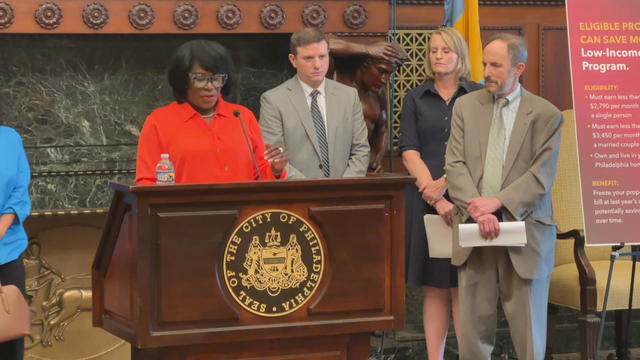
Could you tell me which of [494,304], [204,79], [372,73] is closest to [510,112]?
[494,304]

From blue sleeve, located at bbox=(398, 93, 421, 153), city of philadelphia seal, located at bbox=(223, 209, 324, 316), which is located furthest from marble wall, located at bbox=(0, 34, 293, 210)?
city of philadelphia seal, located at bbox=(223, 209, 324, 316)

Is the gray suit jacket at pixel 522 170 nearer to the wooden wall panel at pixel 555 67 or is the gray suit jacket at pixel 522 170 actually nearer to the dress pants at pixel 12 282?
the wooden wall panel at pixel 555 67

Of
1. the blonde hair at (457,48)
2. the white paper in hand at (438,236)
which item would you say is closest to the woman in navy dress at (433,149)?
the blonde hair at (457,48)

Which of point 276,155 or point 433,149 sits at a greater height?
point 433,149

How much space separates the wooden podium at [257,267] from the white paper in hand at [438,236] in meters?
1.13

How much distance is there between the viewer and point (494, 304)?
4.22 metres

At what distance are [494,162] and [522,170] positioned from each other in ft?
0.38

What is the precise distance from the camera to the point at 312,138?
4.46 meters

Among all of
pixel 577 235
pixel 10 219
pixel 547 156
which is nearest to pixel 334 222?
pixel 547 156

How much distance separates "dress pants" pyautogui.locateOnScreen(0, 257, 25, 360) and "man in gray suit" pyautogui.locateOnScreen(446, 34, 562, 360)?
6.14ft

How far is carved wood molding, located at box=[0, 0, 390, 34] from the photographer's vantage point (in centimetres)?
486

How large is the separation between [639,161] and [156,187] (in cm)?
254

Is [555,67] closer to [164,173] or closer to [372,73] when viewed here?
[372,73]

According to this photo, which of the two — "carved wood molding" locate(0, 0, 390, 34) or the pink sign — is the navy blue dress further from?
"carved wood molding" locate(0, 0, 390, 34)
